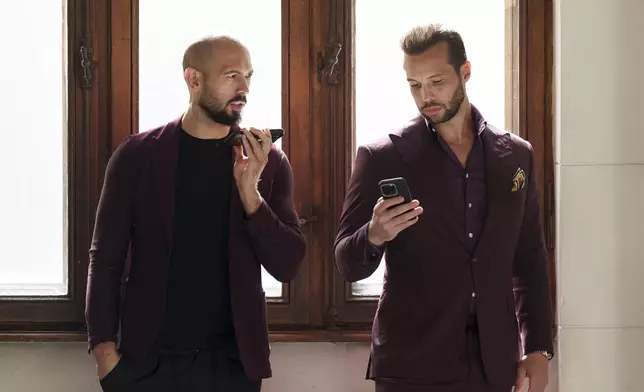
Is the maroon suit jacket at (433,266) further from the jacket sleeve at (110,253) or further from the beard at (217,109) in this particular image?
the jacket sleeve at (110,253)

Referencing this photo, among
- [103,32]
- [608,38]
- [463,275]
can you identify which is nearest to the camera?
[463,275]

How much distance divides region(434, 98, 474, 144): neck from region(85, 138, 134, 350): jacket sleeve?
2.28ft

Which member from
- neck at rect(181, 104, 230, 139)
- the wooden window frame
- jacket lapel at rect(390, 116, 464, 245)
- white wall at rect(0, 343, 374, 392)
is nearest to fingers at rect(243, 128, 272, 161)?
neck at rect(181, 104, 230, 139)

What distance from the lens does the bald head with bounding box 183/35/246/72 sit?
6.17ft

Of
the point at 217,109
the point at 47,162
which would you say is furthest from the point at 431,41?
the point at 47,162

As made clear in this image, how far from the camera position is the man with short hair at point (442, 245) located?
177 cm

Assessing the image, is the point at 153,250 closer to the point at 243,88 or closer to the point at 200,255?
the point at 200,255

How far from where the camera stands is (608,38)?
2.08m

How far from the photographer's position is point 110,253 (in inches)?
74.9

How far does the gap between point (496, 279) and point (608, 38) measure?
706 millimetres

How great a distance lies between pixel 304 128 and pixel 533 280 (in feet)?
2.40

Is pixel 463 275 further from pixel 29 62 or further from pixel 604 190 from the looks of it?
pixel 29 62

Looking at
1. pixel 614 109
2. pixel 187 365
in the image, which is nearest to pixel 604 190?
pixel 614 109

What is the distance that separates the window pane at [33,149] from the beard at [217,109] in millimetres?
567
